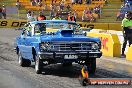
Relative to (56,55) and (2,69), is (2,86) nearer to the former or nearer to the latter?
(56,55)

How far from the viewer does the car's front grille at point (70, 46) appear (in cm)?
1237

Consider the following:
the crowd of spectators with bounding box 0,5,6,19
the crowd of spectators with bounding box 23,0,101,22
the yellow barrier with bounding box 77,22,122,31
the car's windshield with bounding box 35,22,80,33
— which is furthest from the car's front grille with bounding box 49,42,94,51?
the crowd of spectators with bounding box 0,5,6,19

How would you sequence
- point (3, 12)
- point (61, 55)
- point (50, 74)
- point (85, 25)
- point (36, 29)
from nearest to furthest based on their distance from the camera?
point (61, 55) → point (50, 74) → point (36, 29) → point (85, 25) → point (3, 12)

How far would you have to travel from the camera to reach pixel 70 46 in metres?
12.4

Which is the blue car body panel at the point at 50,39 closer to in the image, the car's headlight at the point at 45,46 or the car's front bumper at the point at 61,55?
the car's headlight at the point at 45,46

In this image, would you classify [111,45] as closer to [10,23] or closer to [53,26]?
[53,26]

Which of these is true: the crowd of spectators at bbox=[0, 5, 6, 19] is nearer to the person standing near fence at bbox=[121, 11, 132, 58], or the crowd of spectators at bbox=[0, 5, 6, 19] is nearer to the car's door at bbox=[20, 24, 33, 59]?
the person standing near fence at bbox=[121, 11, 132, 58]

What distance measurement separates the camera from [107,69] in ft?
48.0

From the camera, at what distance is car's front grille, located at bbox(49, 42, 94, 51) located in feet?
40.6

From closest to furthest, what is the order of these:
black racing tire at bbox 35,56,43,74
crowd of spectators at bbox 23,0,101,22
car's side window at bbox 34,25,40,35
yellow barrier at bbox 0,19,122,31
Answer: black racing tire at bbox 35,56,43,74 < car's side window at bbox 34,25,40,35 < yellow barrier at bbox 0,19,122,31 < crowd of spectators at bbox 23,0,101,22

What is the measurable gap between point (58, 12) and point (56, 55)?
1015 inches

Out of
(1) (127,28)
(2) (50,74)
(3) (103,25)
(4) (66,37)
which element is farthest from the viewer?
(3) (103,25)

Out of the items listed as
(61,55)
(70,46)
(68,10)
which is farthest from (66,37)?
(68,10)

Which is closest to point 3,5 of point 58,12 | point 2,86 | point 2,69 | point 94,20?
point 58,12
